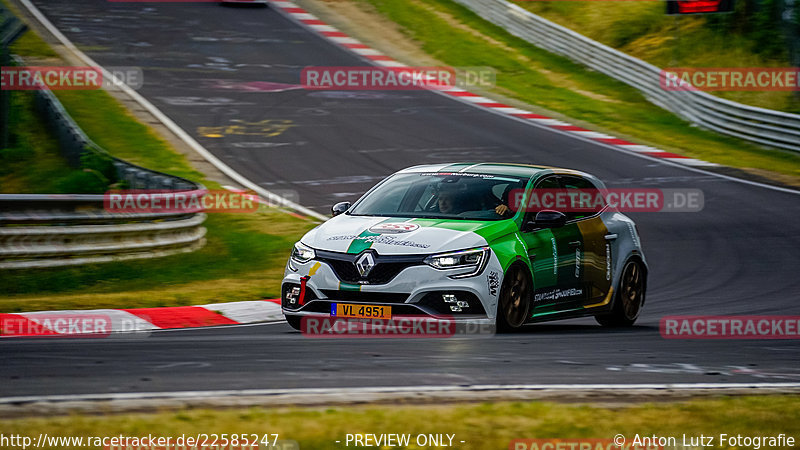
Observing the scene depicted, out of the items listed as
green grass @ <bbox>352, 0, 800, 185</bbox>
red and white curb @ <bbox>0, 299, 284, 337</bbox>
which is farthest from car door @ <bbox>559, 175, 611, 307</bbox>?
green grass @ <bbox>352, 0, 800, 185</bbox>

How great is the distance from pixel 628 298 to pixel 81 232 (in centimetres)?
584

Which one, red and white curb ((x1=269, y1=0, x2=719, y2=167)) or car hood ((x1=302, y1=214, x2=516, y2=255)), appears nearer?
car hood ((x1=302, y1=214, x2=516, y2=255))

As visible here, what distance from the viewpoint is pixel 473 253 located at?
8.49 m

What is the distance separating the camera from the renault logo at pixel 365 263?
8406mm

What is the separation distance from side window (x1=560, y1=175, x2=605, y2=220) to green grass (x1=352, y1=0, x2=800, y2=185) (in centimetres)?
1287

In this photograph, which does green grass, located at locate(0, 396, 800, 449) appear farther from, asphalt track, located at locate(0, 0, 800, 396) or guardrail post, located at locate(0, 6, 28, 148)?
guardrail post, located at locate(0, 6, 28, 148)

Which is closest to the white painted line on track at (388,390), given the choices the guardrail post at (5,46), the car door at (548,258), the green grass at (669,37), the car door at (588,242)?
the car door at (548,258)

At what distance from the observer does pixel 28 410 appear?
5152 mm

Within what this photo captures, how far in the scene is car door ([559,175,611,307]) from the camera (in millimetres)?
9820

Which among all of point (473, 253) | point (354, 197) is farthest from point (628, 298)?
point (354, 197)

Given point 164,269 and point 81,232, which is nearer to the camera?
point 81,232

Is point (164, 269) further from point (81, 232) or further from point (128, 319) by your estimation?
point (128, 319)

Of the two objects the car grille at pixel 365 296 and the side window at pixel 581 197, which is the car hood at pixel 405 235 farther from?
the side window at pixel 581 197

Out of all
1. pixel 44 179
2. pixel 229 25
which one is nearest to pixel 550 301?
pixel 44 179
